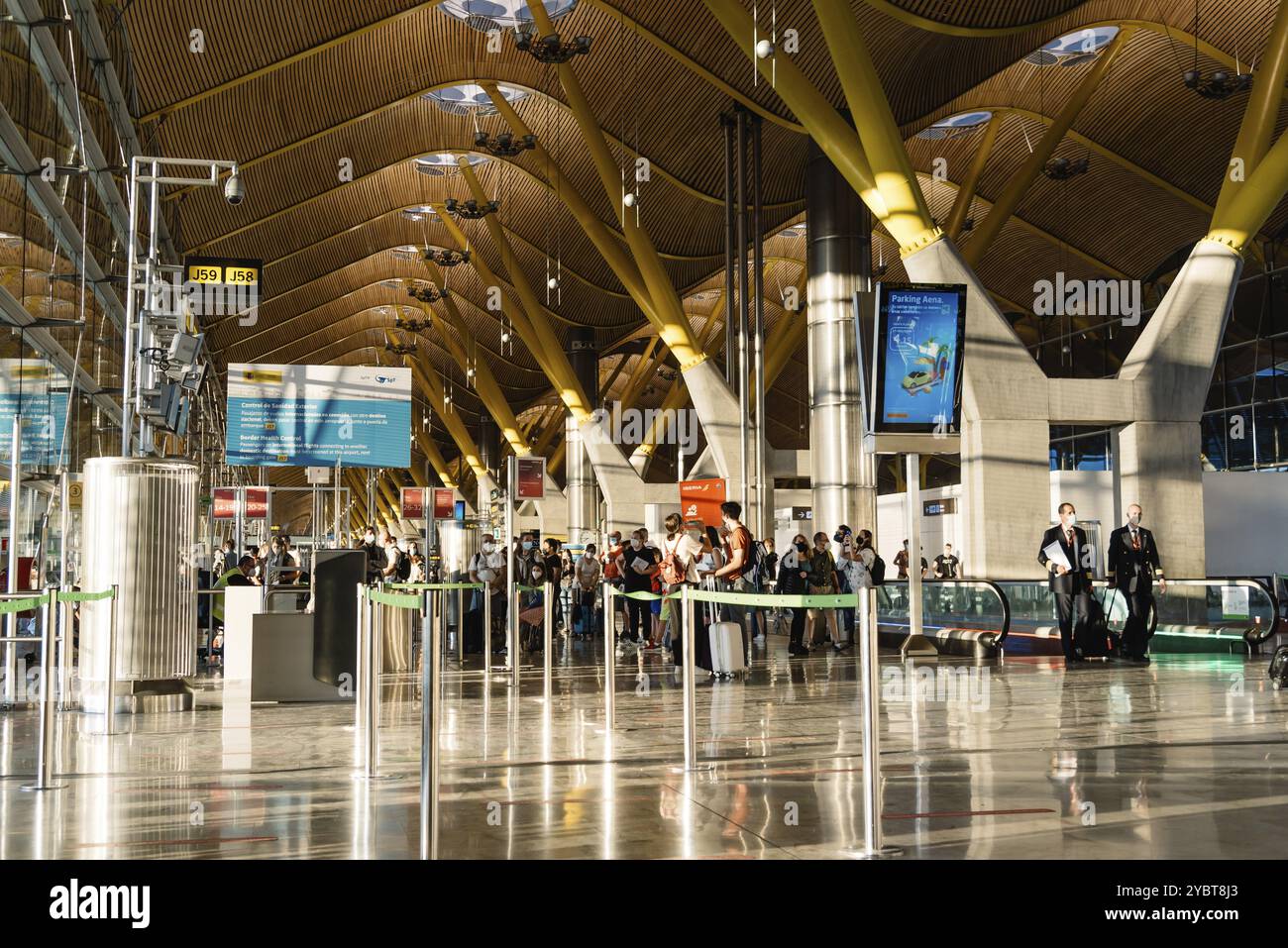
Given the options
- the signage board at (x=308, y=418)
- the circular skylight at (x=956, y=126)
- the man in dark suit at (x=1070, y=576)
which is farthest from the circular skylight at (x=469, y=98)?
the man in dark suit at (x=1070, y=576)

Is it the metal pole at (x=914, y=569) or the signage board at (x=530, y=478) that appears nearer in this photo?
the metal pole at (x=914, y=569)

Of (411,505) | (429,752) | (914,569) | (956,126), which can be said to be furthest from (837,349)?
(429,752)

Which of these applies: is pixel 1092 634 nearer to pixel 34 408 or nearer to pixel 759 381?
pixel 34 408

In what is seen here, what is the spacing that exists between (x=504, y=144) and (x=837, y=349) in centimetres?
1056

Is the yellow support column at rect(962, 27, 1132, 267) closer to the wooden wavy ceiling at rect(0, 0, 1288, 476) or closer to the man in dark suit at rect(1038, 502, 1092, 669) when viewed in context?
the wooden wavy ceiling at rect(0, 0, 1288, 476)

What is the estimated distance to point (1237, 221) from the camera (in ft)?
66.8

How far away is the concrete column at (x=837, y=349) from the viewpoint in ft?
89.9

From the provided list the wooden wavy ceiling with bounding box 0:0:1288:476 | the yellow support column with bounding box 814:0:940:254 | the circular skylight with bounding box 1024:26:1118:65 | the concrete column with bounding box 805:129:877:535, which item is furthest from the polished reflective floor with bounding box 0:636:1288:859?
the circular skylight with bounding box 1024:26:1118:65

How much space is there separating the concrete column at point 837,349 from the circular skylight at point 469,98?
1058 centimetres

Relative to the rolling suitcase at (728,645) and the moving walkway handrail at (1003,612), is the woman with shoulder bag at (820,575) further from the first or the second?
the rolling suitcase at (728,645)

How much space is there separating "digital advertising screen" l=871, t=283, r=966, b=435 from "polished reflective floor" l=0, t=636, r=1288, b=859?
14.4 ft

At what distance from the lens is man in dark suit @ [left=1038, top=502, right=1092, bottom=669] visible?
1375cm

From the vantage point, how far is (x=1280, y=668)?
11.3 meters

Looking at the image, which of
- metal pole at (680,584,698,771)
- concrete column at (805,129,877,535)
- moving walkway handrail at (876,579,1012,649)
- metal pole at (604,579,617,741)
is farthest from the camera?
concrete column at (805,129,877,535)
